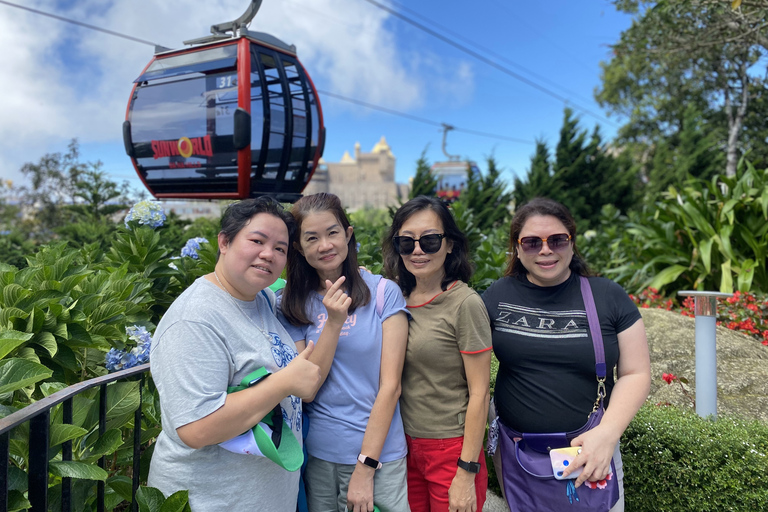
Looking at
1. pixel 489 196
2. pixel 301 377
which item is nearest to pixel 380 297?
pixel 301 377

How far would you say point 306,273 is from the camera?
196cm

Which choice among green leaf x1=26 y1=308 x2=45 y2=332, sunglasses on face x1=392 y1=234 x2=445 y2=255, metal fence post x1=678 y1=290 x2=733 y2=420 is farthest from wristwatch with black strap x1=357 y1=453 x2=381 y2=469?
metal fence post x1=678 y1=290 x2=733 y2=420

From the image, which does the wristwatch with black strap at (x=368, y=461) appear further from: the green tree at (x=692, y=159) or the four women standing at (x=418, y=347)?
the green tree at (x=692, y=159)

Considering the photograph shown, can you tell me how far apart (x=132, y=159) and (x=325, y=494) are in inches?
305

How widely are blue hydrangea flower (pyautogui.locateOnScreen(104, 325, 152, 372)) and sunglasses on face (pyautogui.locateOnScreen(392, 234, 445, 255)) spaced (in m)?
1.20

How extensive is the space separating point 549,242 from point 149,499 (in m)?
1.60

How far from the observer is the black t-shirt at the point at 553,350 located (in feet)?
6.08

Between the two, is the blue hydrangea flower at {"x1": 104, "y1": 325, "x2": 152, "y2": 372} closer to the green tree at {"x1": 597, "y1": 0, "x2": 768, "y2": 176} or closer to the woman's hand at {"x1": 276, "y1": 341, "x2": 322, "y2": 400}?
the woman's hand at {"x1": 276, "y1": 341, "x2": 322, "y2": 400}

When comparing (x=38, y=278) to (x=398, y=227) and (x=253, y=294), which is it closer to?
(x=253, y=294)

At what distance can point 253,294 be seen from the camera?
1.64 m

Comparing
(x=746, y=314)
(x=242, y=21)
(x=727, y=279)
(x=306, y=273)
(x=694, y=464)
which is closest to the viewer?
(x=306, y=273)

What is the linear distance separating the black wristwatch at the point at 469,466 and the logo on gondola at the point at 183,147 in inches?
257

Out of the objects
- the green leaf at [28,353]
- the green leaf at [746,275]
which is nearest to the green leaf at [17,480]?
the green leaf at [28,353]

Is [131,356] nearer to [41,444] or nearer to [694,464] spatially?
[41,444]
